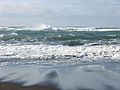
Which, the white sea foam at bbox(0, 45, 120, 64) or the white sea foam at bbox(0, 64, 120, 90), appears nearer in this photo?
the white sea foam at bbox(0, 64, 120, 90)

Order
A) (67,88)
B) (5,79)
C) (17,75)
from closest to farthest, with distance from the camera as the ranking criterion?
(67,88) → (5,79) → (17,75)

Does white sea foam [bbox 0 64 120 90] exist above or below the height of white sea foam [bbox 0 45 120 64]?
above

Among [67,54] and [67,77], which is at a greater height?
[67,77]

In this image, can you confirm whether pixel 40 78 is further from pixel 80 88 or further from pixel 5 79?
pixel 80 88

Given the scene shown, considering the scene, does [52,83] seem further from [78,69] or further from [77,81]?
[78,69]

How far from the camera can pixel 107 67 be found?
1127cm

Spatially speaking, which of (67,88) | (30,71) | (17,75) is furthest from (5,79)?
(67,88)

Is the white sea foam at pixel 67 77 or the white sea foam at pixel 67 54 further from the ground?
the white sea foam at pixel 67 77

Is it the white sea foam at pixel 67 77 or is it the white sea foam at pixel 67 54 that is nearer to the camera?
the white sea foam at pixel 67 77

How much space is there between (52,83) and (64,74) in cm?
154

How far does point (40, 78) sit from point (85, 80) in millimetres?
1324

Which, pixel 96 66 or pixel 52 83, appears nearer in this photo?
pixel 52 83

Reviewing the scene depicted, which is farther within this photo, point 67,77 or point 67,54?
point 67,54

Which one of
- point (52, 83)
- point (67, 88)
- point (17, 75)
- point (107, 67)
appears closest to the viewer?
point (67, 88)
